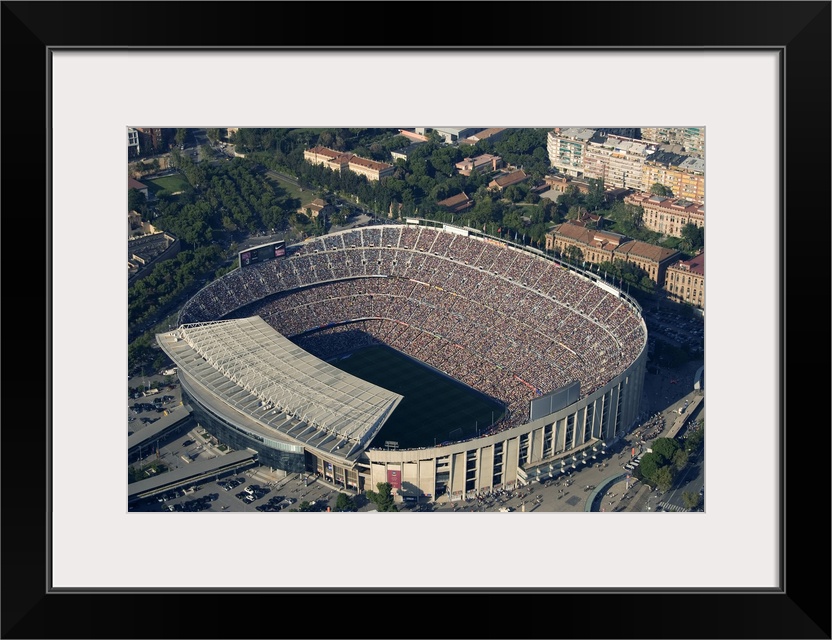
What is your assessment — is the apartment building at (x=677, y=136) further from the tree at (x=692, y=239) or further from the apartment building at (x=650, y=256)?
the apartment building at (x=650, y=256)

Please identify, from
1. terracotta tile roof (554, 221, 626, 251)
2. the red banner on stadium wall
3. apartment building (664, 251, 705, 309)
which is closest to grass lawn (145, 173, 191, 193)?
terracotta tile roof (554, 221, 626, 251)

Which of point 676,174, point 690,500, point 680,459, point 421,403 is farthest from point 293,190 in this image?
point 690,500

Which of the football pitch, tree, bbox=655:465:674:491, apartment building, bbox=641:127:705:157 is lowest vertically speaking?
tree, bbox=655:465:674:491

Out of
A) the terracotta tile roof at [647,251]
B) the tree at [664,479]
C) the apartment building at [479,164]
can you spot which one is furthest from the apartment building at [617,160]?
the tree at [664,479]

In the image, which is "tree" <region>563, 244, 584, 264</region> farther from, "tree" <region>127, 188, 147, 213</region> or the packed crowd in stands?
"tree" <region>127, 188, 147, 213</region>

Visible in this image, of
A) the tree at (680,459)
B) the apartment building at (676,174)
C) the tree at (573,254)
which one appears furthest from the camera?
the apartment building at (676,174)
